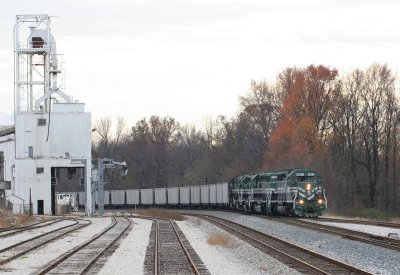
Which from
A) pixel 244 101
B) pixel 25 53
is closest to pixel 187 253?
pixel 25 53

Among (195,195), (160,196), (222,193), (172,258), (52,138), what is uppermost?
(52,138)

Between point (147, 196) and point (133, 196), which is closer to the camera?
point (147, 196)

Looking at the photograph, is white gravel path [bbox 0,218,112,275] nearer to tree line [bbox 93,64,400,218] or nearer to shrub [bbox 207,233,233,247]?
shrub [bbox 207,233,233,247]

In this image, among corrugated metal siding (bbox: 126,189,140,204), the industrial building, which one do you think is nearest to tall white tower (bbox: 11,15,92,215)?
the industrial building

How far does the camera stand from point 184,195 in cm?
8338

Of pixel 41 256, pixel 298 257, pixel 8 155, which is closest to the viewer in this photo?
pixel 298 257

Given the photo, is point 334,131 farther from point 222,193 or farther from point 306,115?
point 222,193

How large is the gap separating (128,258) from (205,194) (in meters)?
55.0

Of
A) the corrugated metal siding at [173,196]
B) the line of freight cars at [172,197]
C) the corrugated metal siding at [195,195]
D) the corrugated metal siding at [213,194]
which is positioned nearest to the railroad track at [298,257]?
the line of freight cars at [172,197]

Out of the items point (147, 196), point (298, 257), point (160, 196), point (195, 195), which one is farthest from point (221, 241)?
point (147, 196)

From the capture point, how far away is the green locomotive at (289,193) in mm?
44875

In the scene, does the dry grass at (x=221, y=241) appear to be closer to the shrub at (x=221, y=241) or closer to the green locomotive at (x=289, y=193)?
the shrub at (x=221, y=241)

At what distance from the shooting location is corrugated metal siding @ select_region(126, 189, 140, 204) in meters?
97.4

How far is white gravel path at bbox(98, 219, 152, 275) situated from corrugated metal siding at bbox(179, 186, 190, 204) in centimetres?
5024
